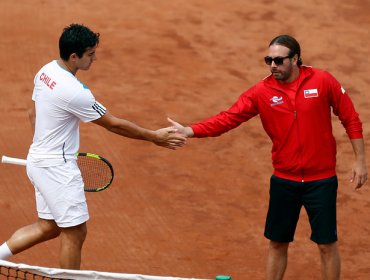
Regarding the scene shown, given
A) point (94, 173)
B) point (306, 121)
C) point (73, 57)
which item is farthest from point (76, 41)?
point (306, 121)

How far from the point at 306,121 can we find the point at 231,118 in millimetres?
689

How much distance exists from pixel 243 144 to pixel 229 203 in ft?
4.76

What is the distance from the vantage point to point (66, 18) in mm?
15359

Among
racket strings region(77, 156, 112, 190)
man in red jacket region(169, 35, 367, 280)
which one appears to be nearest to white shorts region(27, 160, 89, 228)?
racket strings region(77, 156, 112, 190)

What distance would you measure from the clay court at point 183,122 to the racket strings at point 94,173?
38.3 inches

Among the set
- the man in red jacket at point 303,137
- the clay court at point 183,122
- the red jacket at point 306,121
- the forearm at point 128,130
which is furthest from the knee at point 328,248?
the forearm at point 128,130

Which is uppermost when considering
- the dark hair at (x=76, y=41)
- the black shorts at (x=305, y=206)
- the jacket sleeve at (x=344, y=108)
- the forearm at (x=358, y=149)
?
the dark hair at (x=76, y=41)

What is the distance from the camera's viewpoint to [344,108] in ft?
27.4

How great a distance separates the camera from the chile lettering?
8.11m

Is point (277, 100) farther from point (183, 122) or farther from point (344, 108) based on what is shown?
point (183, 122)

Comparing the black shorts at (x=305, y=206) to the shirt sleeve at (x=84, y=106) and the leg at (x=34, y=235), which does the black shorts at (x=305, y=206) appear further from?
the leg at (x=34, y=235)

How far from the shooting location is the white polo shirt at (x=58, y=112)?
318 inches

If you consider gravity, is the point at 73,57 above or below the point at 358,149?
above

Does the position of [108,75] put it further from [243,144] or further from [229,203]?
[229,203]
